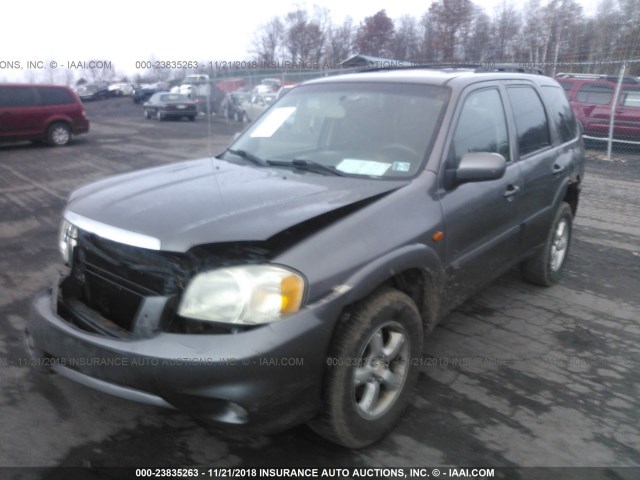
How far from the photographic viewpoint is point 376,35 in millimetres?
42844

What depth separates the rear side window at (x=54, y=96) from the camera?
595 inches

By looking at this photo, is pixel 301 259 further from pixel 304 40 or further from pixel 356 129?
pixel 304 40

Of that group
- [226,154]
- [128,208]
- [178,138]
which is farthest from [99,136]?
[128,208]

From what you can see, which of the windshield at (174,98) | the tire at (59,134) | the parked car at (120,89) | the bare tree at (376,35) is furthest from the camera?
the parked car at (120,89)

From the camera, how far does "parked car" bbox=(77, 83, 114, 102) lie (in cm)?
4647

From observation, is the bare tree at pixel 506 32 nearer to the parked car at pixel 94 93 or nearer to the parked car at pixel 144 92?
the parked car at pixel 144 92

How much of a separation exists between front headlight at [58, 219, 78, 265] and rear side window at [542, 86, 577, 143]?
3967 millimetres

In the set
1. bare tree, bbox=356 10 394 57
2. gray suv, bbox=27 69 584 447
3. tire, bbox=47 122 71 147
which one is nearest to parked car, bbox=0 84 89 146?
tire, bbox=47 122 71 147

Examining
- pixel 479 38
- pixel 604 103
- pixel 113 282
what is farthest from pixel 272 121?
pixel 479 38

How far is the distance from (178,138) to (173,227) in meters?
17.0

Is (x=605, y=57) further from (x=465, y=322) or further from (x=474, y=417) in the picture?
(x=474, y=417)

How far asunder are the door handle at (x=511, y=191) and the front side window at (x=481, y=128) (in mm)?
230

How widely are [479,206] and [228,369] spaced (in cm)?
207

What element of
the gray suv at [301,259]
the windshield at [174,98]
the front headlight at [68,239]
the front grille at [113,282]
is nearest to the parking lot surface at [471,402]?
the gray suv at [301,259]
